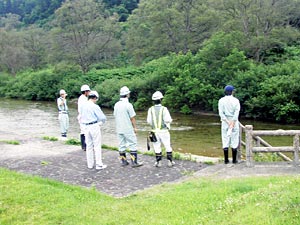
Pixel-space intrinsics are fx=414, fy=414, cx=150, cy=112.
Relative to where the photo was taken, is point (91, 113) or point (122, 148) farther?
point (122, 148)

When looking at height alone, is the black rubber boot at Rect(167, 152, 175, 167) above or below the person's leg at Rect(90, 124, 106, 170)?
below

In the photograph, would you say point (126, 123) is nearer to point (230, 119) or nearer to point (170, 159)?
point (170, 159)

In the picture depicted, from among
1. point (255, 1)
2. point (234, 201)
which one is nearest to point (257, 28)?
point (255, 1)

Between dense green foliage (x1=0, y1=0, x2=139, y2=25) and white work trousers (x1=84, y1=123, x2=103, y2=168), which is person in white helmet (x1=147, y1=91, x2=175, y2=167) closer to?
white work trousers (x1=84, y1=123, x2=103, y2=168)

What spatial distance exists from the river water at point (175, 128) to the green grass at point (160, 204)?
893 cm

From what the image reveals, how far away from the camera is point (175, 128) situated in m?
27.2

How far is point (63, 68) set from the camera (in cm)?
5269

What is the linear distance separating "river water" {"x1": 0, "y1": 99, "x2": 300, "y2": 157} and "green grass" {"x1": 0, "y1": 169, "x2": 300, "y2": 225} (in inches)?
351

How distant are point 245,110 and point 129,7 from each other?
187ft

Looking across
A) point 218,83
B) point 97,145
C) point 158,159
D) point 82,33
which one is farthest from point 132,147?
point 82,33

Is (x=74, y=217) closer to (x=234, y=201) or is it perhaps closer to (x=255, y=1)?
(x=234, y=201)

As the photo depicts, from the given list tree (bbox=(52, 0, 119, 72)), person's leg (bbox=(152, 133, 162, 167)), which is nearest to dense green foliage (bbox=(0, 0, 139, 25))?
tree (bbox=(52, 0, 119, 72))

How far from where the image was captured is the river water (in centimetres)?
2022

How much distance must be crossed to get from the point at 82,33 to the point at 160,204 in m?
50.0
